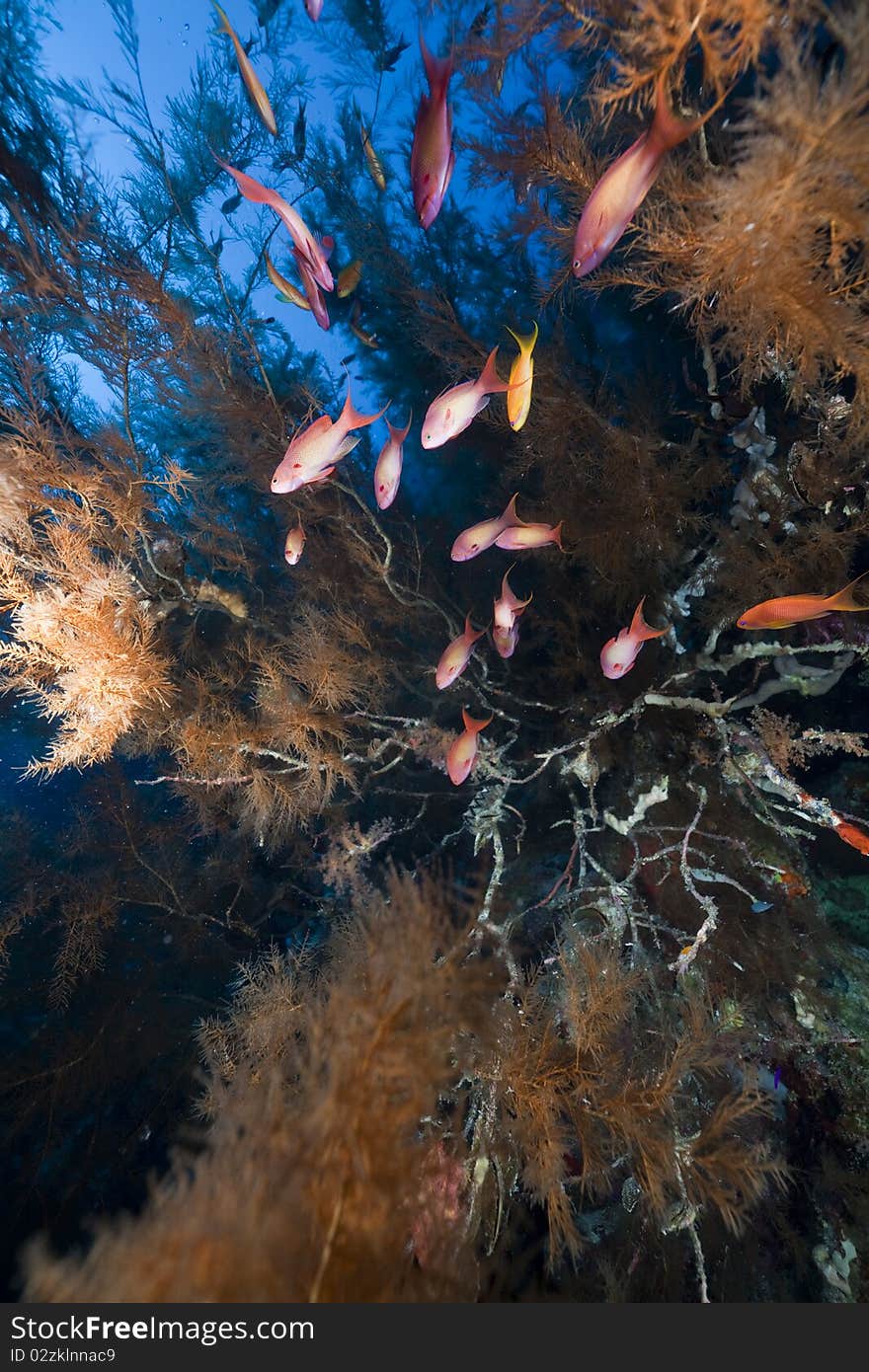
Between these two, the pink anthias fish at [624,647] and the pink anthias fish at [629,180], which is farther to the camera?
the pink anthias fish at [624,647]

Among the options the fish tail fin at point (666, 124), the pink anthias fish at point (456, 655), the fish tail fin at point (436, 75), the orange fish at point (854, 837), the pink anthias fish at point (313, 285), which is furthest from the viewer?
the pink anthias fish at point (456, 655)

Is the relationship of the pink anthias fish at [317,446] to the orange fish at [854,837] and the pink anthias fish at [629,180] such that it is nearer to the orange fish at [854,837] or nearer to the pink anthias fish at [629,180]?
the pink anthias fish at [629,180]

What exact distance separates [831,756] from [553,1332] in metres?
3.99

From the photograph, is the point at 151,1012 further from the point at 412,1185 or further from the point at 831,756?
the point at 831,756

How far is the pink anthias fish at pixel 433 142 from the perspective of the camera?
2.11 metres

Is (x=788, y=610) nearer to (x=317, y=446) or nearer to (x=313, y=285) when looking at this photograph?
(x=317, y=446)

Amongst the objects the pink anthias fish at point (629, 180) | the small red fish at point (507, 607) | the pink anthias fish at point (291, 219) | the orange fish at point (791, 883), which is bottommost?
the orange fish at point (791, 883)

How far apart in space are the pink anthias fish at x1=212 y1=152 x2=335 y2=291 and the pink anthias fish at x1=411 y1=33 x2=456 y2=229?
60 centimetres

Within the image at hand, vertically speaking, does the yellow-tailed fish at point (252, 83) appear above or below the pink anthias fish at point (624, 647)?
above

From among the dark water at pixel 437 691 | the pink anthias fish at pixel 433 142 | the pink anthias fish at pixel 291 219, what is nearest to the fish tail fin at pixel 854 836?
the dark water at pixel 437 691

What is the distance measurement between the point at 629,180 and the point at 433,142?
1004 mm

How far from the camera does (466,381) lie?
2508mm

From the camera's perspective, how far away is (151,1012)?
16.7ft

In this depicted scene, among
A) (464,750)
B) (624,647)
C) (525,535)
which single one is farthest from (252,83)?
(464,750)
